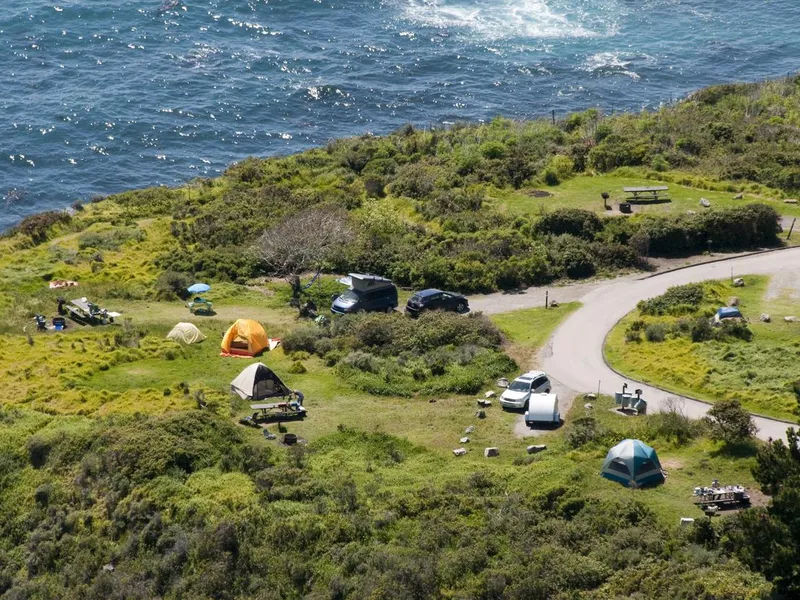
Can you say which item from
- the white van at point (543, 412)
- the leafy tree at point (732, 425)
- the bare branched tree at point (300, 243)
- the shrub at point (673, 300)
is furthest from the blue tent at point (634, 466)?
the bare branched tree at point (300, 243)

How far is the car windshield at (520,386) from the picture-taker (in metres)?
45.4

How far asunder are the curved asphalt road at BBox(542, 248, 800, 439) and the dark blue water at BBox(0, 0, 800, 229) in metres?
43.3

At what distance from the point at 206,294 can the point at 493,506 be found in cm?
2947

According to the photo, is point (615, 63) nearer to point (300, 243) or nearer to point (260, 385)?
point (300, 243)

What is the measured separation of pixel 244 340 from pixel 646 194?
32054mm

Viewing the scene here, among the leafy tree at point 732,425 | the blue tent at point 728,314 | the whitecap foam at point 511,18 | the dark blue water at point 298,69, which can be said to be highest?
the leafy tree at point 732,425

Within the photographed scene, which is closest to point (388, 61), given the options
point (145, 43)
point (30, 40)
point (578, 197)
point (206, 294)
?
point (145, 43)

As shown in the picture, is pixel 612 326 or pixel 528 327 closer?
pixel 612 326

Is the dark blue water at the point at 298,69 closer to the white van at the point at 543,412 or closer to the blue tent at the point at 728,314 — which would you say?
the blue tent at the point at 728,314

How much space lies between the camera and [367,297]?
57.6 metres

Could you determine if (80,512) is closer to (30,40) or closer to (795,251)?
(795,251)

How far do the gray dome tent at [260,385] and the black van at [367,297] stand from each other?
426 inches

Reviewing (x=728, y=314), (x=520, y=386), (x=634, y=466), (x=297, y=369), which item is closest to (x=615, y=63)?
(x=728, y=314)

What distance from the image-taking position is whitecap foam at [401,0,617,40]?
401 feet
